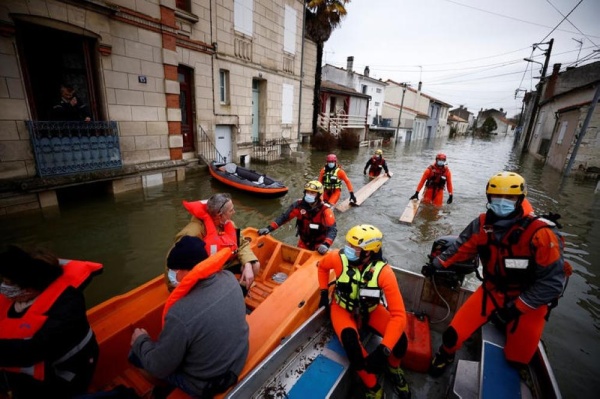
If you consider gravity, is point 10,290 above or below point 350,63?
below

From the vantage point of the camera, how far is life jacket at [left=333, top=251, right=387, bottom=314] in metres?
2.69

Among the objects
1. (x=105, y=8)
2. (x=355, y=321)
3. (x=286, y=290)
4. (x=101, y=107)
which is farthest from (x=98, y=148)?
(x=355, y=321)

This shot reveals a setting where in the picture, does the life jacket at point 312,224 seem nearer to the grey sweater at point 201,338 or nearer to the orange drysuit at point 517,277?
the orange drysuit at point 517,277

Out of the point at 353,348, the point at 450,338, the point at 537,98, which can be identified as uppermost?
the point at 537,98

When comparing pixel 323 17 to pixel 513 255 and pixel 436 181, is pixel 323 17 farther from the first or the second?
pixel 513 255

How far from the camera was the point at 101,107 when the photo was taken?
27.2 feet

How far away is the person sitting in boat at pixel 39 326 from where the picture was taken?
170cm

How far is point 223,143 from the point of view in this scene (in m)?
13.7

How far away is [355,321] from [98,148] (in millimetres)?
8848

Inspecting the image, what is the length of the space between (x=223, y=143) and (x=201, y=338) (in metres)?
12.9

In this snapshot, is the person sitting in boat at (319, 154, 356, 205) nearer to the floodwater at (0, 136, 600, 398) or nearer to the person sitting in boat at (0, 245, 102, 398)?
the floodwater at (0, 136, 600, 398)

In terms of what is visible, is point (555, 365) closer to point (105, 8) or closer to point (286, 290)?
point (286, 290)

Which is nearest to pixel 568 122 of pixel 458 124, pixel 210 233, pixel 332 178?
pixel 332 178

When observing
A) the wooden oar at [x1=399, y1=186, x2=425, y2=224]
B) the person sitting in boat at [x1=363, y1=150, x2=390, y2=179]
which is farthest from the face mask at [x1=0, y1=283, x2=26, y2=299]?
the person sitting in boat at [x1=363, y1=150, x2=390, y2=179]
